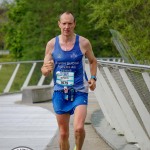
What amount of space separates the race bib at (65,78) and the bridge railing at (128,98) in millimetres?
801

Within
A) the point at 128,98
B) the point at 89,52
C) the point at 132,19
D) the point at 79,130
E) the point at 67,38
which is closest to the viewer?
the point at 79,130

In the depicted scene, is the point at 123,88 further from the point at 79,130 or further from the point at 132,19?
the point at 132,19

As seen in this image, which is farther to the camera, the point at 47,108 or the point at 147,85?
the point at 47,108

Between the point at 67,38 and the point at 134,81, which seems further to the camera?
the point at 134,81

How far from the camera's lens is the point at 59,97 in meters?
7.10

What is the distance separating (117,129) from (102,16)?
733 cm

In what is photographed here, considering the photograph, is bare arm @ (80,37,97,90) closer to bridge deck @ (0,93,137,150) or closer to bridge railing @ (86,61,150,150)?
bridge railing @ (86,61,150,150)

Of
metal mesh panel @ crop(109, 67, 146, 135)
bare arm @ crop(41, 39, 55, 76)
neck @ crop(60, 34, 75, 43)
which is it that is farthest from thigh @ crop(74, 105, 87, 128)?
metal mesh panel @ crop(109, 67, 146, 135)

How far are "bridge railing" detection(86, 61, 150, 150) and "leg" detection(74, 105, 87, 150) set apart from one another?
2.57 feet

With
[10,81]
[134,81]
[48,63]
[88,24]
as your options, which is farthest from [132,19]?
[88,24]

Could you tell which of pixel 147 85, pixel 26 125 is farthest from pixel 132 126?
pixel 26 125

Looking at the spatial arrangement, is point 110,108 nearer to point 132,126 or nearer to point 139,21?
point 132,126

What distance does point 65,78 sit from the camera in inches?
272

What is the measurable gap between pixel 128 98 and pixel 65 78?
1.75 meters
